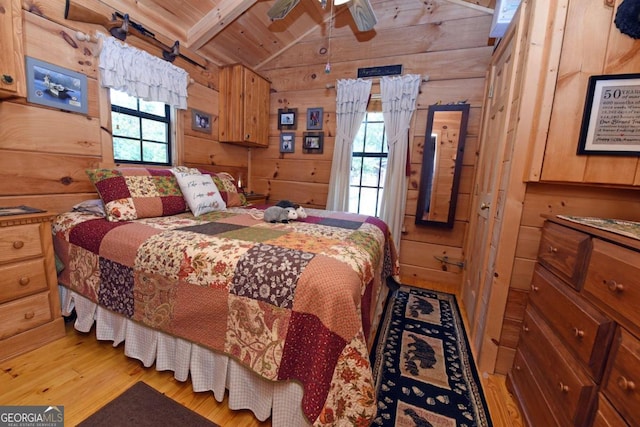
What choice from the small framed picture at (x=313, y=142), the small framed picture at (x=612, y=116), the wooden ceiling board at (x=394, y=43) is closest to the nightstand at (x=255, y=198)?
the small framed picture at (x=313, y=142)

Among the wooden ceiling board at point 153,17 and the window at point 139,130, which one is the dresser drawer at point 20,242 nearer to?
the window at point 139,130

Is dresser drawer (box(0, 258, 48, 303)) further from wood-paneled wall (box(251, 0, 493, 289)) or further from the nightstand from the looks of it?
wood-paneled wall (box(251, 0, 493, 289))

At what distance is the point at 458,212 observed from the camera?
2.71 meters

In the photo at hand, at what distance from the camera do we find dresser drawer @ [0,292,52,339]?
54.2 inches

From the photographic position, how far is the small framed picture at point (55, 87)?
5.38 ft

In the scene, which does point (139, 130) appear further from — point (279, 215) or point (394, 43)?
point (394, 43)

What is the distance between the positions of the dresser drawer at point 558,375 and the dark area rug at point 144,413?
52.1 inches

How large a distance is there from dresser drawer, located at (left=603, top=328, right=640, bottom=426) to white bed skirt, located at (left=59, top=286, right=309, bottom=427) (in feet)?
3.01

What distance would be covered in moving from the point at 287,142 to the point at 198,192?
1.61 meters

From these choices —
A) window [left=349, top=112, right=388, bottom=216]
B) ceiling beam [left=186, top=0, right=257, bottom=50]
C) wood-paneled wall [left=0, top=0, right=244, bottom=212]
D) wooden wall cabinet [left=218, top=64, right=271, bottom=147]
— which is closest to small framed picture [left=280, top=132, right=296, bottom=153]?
wooden wall cabinet [left=218, top=64, right=271, bottom=147]

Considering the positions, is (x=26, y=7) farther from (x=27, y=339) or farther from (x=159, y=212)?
(x=27, y=339)

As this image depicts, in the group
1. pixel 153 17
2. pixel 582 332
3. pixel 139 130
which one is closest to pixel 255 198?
pixel 139 130

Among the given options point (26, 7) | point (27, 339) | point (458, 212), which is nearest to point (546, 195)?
point (458, 212)

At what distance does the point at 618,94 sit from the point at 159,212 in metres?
2.49
